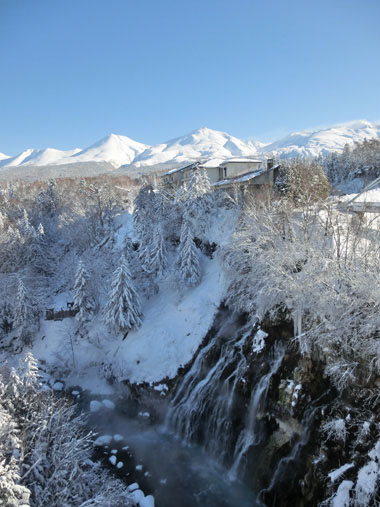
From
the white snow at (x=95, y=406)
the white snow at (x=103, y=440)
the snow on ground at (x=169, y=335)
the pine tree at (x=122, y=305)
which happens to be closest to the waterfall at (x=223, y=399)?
the snow on ground at (x=169, y=335)

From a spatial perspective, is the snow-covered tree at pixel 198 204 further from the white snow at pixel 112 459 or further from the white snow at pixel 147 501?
the white snow at pixel 147 501

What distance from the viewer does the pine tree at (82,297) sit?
28.6 m

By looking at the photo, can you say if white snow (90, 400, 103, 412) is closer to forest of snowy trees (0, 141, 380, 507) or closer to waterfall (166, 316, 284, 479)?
forest of snowy trees (0, 141, 380, 507)

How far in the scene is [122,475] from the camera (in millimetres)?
15594

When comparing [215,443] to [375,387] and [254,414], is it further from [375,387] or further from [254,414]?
[375,387]

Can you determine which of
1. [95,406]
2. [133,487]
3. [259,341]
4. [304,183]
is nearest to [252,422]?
[259,341]

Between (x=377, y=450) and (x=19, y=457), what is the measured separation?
12.9 meters

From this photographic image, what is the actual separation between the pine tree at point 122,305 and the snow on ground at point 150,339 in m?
1.37

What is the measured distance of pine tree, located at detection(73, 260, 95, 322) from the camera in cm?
2857

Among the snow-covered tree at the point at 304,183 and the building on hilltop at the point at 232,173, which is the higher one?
the building on hilltop at the point at 232,173

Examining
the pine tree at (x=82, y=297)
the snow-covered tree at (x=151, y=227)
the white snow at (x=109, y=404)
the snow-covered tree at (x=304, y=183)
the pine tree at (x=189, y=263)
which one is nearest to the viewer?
the white snow at (x=109, y=404)

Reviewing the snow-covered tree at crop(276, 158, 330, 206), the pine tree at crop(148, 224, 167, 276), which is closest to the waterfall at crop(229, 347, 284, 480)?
the snow-covered tree at crop(276, 158, 330, 206)

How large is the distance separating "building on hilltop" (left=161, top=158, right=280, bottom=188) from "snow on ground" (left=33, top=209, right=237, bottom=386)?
6244 millimetres

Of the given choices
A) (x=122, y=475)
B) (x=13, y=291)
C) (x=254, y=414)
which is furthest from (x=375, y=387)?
(x=13, y=291)
